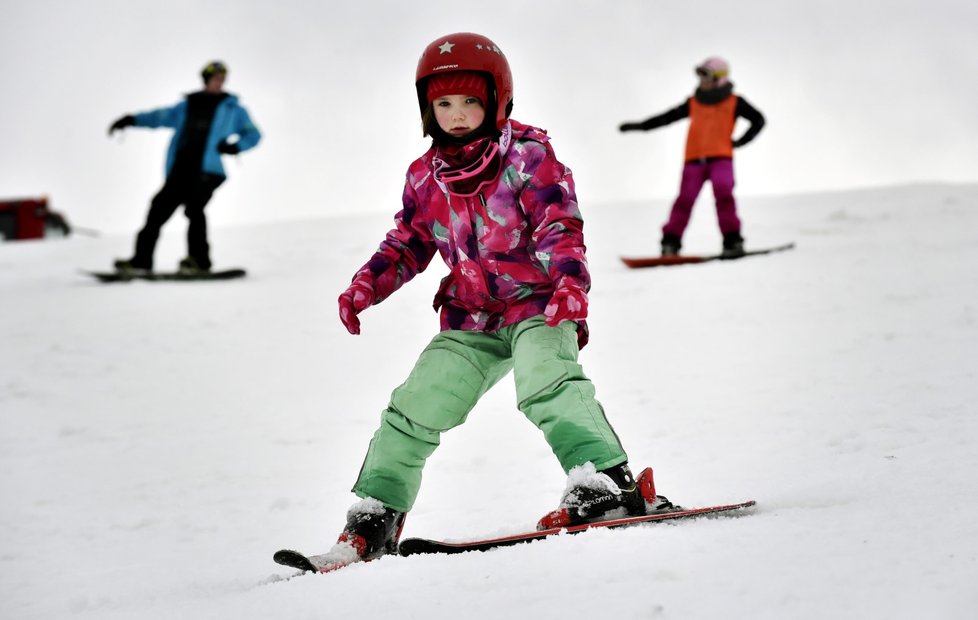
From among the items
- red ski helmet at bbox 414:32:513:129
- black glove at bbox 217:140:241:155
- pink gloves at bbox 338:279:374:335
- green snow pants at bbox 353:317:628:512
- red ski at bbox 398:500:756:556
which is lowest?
red ski at bbox 398:500:756:556

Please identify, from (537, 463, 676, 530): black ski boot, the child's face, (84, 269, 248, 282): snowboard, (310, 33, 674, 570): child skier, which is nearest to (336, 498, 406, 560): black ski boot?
(310, 33, 674, 570): child skier

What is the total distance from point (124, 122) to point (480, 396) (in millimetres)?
7654

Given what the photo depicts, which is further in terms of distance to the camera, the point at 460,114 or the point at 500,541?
the point at 460,114

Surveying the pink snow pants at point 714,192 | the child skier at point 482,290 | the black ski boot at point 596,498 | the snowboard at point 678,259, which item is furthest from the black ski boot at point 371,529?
the pink snow pants at point 714,192

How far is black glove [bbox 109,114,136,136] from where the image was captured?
30.2 ft

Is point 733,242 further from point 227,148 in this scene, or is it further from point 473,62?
point 473,62

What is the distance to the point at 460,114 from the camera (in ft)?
9.28

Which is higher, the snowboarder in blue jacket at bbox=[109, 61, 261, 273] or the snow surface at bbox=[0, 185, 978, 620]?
the snowboarder in blue jacket at bbox=[109, 61, 261, 273]

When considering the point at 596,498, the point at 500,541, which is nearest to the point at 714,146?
the point at 596,498

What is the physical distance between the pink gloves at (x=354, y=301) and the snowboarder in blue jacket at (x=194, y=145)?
6.86m

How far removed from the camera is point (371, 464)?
9.21 feet

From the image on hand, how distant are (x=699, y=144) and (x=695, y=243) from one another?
2.19 m

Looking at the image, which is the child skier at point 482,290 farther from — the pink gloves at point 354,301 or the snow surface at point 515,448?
the snow surface at point 515,448

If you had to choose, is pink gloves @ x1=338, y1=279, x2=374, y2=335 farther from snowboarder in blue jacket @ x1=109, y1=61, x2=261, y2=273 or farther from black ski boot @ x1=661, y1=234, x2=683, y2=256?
snowboarder in blue jacket @ x1=109, y1=61, x2=261, y2=273
